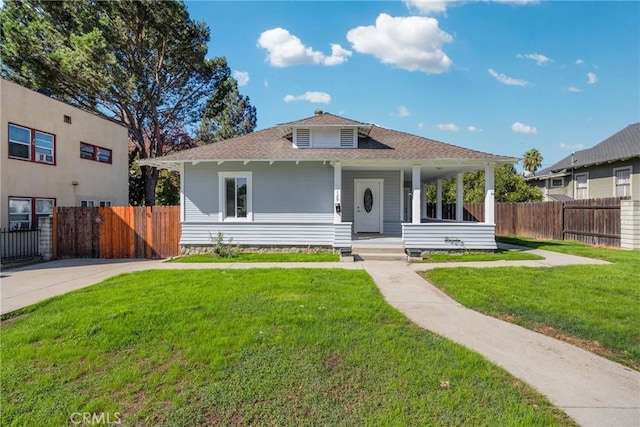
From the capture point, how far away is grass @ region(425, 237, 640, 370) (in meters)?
4.25

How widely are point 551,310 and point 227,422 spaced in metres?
5.06

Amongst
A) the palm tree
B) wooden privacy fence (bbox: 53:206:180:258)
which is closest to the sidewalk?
wooden privacy fence (bbox: 53:206:180:258)

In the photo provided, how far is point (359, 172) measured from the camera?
13422 mm

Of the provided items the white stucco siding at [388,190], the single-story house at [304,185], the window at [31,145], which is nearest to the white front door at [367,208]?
the white stucco siding at [388,190]

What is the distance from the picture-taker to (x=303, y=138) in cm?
1277

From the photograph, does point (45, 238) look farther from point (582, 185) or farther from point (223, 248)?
point (582, 185)

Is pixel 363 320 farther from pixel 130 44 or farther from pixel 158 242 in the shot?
pixel 130 44

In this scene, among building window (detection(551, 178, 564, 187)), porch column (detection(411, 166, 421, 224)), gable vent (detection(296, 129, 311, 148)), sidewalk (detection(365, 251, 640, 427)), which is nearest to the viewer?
sidewalk (detection(365, 251, 640, 427))

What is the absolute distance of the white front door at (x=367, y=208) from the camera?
13.5 metres

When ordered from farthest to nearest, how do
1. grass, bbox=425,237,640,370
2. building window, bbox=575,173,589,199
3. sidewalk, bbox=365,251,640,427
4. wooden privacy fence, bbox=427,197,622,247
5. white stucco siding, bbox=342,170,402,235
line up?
building window, bbox=575,173,589,199 → white stucco siding, bbox=342,170,402,235 → wooden privacy fence, bbox=427,197,622,247 → grass, bbox=425,237,640,370 → sidewalk, bbox=365,251,640,427

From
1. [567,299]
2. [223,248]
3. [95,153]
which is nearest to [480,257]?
[567,299]

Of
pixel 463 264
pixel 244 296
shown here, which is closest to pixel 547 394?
pixel 244 296

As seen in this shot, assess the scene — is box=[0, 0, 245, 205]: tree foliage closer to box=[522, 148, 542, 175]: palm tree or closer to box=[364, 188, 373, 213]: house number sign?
box=[364, 188, 373, 213]: house number sign

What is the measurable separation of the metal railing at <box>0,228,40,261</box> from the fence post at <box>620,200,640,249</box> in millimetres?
21021
